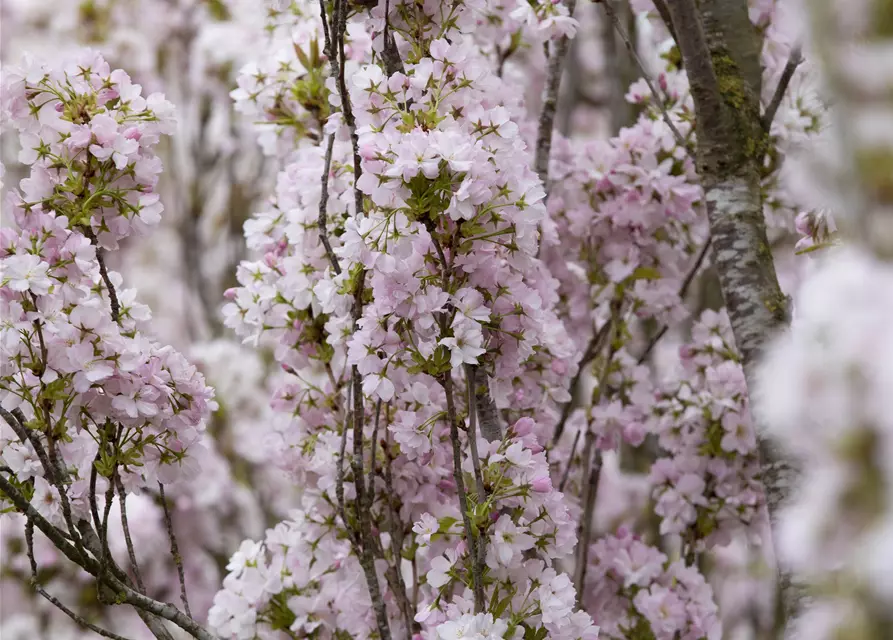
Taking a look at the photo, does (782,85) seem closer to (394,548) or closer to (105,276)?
(394,548)

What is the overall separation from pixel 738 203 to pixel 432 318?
1.65ft

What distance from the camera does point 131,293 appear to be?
1.44 metres

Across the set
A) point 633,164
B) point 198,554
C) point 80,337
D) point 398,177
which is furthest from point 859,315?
point 198,554

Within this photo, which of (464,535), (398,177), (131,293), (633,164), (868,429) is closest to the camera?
(868,429)

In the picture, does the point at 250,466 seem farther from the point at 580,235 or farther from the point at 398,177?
the point at 398,177

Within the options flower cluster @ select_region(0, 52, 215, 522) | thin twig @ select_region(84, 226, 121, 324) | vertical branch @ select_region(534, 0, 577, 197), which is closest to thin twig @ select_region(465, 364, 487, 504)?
flower cluster @ select_region(0, 52, 215, 522)

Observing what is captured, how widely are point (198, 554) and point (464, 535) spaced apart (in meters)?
2.22

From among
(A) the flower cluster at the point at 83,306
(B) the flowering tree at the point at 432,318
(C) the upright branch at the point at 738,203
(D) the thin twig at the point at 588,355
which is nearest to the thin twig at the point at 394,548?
(B) the flowering tree at the point at 432,318

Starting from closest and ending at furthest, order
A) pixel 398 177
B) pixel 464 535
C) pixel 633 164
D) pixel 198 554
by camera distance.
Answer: pixel 398 177
pixel 464 535
pixel 633 164
pixel 198 554

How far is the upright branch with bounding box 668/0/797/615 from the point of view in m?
1.38

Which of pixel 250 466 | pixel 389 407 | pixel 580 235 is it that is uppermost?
pixel 250 466

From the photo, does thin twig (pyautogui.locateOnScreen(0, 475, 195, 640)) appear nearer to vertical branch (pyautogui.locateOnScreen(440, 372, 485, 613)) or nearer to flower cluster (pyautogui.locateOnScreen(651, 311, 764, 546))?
vertical branch (pyautogui.locateOnScreen(440, 372, 485, 613))

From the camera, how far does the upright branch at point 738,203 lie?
138cm

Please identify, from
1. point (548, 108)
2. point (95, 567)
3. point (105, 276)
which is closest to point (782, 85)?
point (548, 108)
